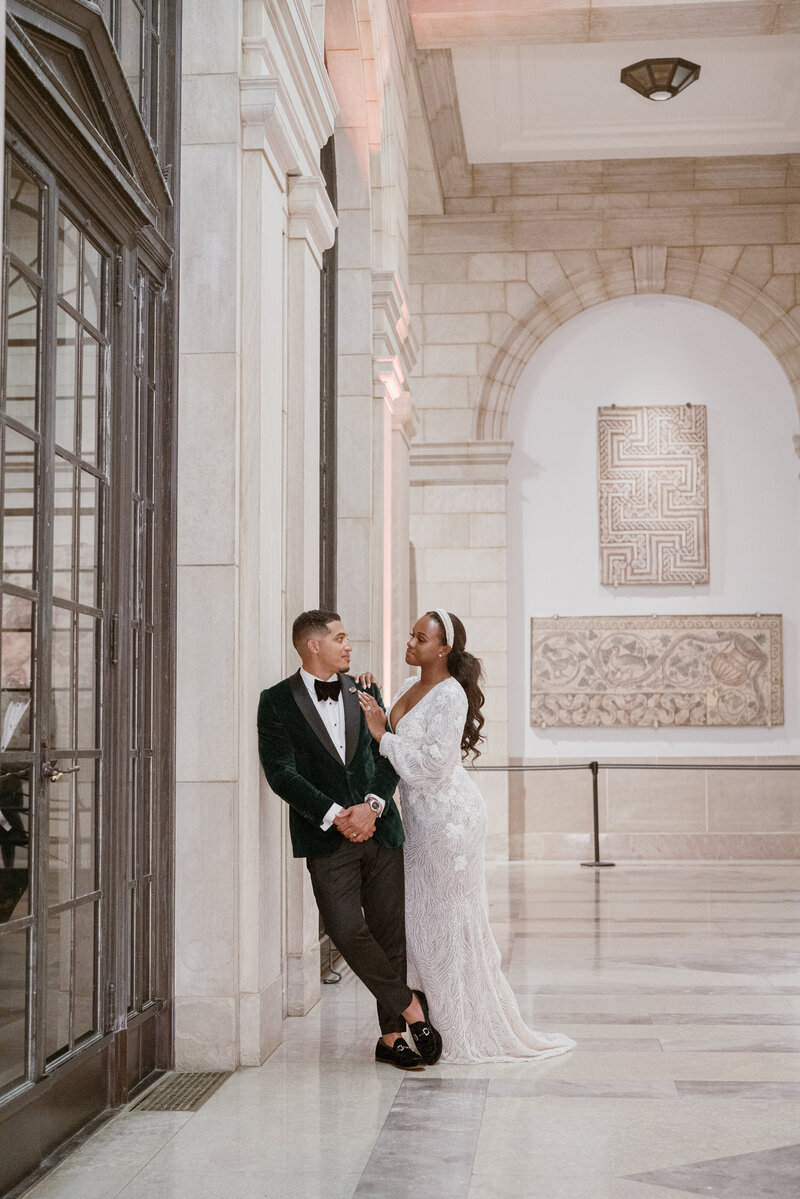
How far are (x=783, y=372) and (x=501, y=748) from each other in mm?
4574

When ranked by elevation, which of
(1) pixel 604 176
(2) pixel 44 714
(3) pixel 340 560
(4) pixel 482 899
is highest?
(1) pixel 604 176

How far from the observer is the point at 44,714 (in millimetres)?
3766

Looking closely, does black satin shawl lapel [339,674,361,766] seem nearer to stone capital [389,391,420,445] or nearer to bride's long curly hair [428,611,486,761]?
bride's long curly hair [428,611,486,761]

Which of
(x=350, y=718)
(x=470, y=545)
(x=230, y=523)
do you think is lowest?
(x=350, y=718)

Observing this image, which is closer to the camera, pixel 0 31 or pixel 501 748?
pixel 0 31

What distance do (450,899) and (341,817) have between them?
2.07 ft

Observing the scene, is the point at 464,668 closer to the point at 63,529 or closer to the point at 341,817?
the point at 341,817

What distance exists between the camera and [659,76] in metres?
11.4

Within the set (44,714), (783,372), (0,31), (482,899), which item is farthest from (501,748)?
(0,31)

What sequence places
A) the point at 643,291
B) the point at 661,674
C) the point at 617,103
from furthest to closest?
the point at 643,291 → the point at 661,674 → the point at 617,103

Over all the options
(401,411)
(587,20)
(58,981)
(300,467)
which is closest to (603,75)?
(587,20)

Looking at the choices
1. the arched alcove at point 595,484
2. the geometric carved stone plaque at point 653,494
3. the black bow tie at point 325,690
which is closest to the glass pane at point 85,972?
the black bow tie at point 325,690

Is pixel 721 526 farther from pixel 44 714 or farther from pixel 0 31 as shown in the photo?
pixel 0 31

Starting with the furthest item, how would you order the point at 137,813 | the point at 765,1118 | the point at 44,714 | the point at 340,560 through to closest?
the point at 340,560 → the point at 137,813 → the point at 765,1118 → the point at 44,714
